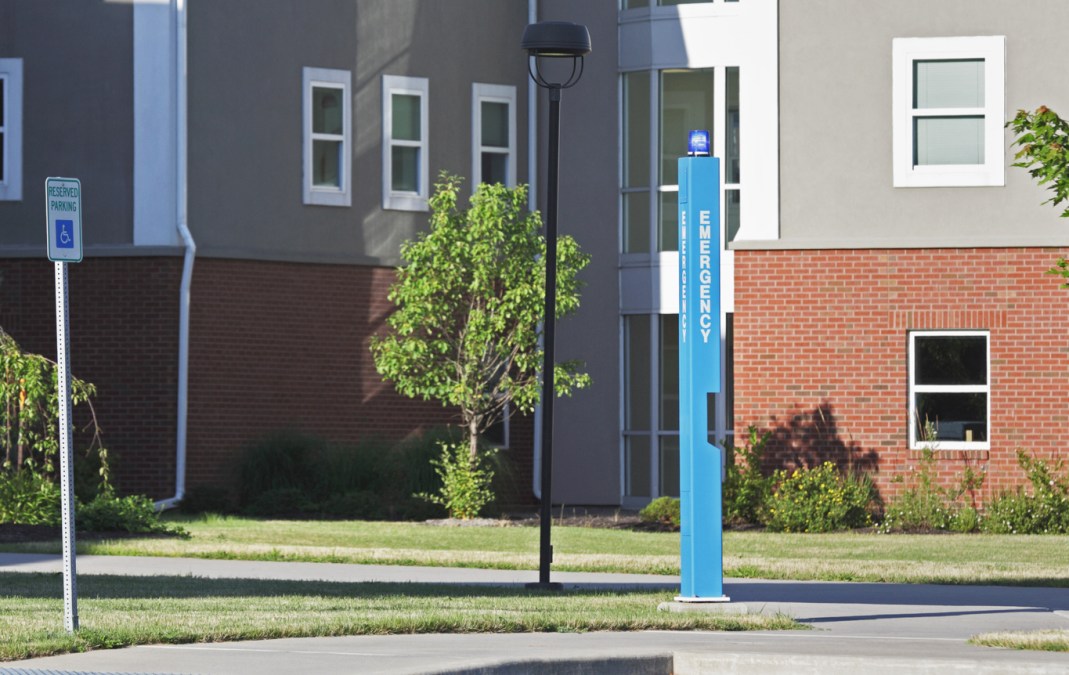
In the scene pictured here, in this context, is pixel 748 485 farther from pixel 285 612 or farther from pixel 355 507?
pixel 285 612

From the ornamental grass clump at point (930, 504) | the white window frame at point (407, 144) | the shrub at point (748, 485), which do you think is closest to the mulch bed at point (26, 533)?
the white window frame at point (407, 144)

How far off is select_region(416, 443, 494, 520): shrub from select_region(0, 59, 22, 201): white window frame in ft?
22.5

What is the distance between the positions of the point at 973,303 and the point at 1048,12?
372 centimetres

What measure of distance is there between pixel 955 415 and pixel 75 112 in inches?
484

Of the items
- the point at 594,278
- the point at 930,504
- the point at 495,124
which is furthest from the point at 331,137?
the point at 930,504

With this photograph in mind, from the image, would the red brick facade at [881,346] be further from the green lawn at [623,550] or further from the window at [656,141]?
the window at [656,141]

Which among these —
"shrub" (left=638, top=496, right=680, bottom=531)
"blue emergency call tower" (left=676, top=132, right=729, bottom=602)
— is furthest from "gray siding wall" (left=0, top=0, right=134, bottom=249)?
"blue emergency call tower" (left=676, top=132, right=729, bottom=602)

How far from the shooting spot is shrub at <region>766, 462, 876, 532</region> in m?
21.5

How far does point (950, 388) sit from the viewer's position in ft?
73.3

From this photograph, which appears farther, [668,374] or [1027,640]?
[668,374]

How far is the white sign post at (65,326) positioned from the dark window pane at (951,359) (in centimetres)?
1398

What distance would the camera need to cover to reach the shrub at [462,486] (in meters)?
23.3

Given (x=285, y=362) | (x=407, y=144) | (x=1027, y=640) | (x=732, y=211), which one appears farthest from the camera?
(x=407, y=144)

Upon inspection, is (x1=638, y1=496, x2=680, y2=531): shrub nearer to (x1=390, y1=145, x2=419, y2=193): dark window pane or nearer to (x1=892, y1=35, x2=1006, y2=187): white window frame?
(x1=892, y1=35, x2=1006, y2=187): white window frame
